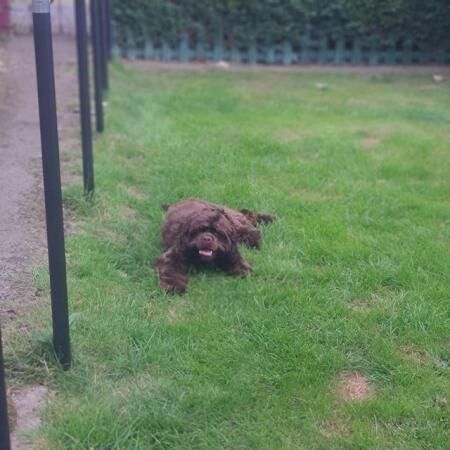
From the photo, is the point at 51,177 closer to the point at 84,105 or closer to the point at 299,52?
the point at 84,105

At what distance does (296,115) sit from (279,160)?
2.25 m

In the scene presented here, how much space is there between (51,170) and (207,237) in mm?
1339

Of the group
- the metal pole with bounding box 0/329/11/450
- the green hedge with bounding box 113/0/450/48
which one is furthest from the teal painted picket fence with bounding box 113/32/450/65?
the metal pole with bounding box 0/329/11/450

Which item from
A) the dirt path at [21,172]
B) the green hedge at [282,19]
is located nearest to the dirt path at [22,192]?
the dirt path at [21,172]

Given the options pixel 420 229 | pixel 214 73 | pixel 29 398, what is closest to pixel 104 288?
pixel 29 398

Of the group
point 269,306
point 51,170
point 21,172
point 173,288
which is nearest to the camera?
point 51,170

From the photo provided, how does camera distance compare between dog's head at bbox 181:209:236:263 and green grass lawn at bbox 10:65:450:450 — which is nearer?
green grass lawn at bbox 10:65:450:450

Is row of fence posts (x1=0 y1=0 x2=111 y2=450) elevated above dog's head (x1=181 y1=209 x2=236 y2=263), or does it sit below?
above

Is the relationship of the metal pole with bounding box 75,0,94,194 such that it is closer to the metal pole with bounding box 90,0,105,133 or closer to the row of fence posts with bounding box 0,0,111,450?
the metal pole with bounding box 90,0,105,133

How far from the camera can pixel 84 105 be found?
5652 mm

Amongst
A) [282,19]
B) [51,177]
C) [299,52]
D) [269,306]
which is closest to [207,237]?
[269,306]

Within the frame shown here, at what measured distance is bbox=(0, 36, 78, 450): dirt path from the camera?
319cm

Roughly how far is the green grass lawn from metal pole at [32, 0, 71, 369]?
19cm

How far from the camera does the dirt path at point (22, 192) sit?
126 inches
